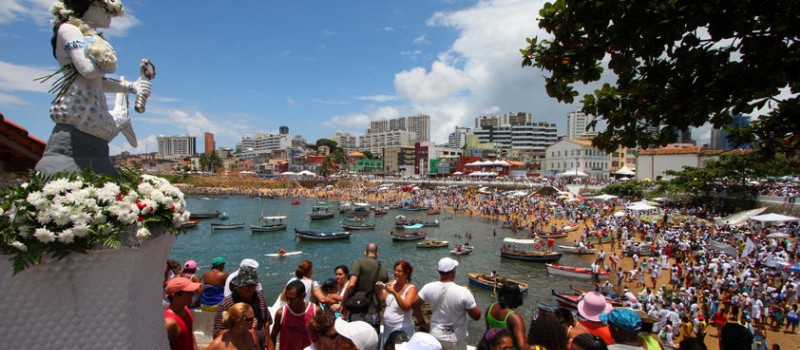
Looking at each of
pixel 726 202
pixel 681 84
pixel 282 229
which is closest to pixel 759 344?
pixel 681 84

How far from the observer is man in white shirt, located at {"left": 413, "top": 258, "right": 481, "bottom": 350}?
4277 millimetres

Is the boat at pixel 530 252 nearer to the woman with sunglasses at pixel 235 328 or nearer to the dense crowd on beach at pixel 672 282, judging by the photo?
the dense crowd on beach at pixel 672 282

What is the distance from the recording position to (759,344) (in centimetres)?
1125

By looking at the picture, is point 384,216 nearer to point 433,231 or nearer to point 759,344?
point 433,231

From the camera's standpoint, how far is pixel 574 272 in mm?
23234

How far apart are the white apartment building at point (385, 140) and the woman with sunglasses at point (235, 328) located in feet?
476

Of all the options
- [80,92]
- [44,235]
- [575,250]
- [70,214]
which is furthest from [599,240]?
[44,235]

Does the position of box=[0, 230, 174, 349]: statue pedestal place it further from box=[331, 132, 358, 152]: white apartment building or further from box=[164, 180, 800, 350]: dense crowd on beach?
box=[331, 132, 358, 152]: white apartment building

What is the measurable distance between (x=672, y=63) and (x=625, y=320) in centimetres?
222

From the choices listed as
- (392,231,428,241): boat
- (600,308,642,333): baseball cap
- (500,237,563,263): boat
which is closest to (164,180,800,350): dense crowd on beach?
(600,308,642,333): baseball cap

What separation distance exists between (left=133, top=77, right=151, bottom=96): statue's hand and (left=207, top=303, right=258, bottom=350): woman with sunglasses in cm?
194

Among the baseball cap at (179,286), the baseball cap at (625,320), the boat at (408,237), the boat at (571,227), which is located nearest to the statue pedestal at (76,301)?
the baseball cap at (179,286)

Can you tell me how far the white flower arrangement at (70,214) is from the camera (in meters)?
2.38

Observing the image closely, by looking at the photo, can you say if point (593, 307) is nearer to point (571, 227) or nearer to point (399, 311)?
point (399, 311)
